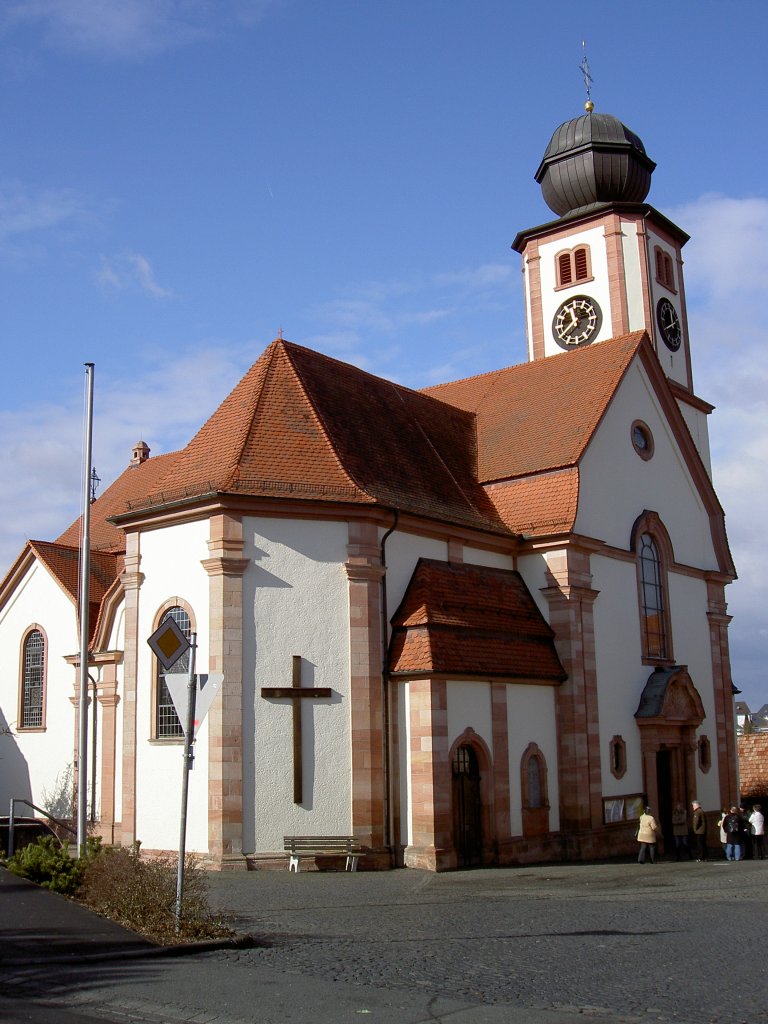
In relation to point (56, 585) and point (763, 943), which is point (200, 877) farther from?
point (56, 585)

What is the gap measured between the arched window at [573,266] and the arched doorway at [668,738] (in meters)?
12.9

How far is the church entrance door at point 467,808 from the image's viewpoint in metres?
21.3

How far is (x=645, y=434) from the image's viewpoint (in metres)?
29.4

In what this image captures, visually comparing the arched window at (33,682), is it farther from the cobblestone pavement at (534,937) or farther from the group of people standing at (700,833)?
the group of people standing at (700,833)

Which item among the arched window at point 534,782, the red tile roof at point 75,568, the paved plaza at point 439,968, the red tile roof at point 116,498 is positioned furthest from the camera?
the red tile roof at point 116,498

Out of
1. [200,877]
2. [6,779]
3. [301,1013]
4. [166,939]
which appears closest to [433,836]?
[200,877]

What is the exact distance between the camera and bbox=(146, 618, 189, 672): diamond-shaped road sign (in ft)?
37.8

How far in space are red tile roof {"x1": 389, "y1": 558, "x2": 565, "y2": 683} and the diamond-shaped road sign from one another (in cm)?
942

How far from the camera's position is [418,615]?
2172 cm

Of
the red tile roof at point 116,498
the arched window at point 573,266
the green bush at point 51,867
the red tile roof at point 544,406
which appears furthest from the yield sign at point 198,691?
the arched window at point 573,266

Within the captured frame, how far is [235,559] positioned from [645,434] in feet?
43.1

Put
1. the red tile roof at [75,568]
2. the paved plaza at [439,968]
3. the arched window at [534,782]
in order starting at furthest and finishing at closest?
the red tile roof at [75,568] → the arched window at [534,782] → the paved plaza at [439,968]

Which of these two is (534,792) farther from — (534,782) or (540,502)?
(540,502)

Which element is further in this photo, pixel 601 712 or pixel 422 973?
pixel 601 712
